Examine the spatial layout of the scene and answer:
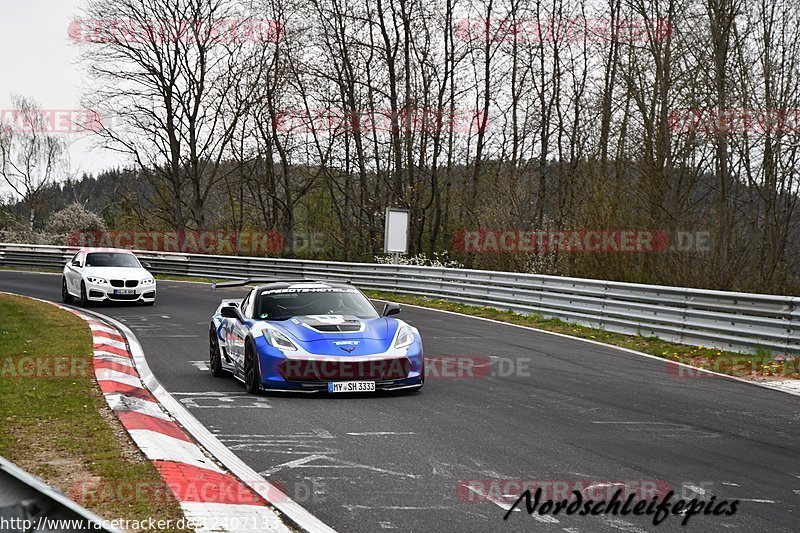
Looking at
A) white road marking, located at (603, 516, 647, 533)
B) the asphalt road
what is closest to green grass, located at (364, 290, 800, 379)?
the asphalt road

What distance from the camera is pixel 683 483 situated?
643cm

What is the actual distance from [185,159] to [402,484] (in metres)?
42.8

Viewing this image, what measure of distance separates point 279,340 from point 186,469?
3809 millimetres

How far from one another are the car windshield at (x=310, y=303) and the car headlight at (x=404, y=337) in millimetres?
665

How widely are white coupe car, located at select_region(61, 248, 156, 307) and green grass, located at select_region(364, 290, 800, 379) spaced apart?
26.5ft

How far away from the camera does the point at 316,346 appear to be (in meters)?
10.3

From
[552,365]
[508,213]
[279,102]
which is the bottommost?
[552,365]

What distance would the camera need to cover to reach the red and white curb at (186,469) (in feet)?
17.6

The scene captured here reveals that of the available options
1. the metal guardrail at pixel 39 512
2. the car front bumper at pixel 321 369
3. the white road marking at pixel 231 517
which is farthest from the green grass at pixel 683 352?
the metal guardrail at pixel 39 512

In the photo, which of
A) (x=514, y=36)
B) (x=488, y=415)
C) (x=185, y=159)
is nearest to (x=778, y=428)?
(x=488, y=415)

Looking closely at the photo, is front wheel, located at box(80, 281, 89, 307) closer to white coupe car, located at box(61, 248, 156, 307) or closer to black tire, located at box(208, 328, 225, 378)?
white coupe car, located at box(61, 248, 156, 307)

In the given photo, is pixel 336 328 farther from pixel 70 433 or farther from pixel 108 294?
pixel 108 294

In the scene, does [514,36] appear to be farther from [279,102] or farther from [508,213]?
[279,102]

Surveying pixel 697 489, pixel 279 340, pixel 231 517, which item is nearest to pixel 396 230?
pixel 279 340
